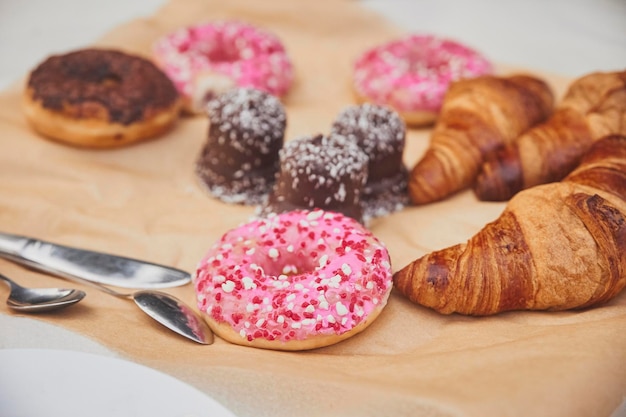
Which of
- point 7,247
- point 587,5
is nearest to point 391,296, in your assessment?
point 7,247

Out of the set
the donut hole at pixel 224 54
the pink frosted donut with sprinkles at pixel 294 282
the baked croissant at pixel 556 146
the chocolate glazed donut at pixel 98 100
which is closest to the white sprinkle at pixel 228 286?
the pink frosted donut with sprinkles at pixel 294 282

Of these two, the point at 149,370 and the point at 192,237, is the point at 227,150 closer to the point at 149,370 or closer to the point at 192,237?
the point at 192,237

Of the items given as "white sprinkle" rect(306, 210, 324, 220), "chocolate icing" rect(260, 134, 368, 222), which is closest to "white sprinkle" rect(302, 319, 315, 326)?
"white sprinkle" rect(306, 210, 324, 220)

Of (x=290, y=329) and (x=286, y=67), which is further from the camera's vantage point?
(x=286, y=67)

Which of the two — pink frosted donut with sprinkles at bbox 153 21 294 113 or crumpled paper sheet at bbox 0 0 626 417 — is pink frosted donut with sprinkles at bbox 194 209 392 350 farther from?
pink frosted donut with sprinkles at bbox 153 21 294 113

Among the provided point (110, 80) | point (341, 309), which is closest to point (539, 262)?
point (341, 309)

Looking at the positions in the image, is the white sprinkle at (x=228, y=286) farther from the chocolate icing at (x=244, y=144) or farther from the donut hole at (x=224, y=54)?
the donut hole at (x=224, y=54)
